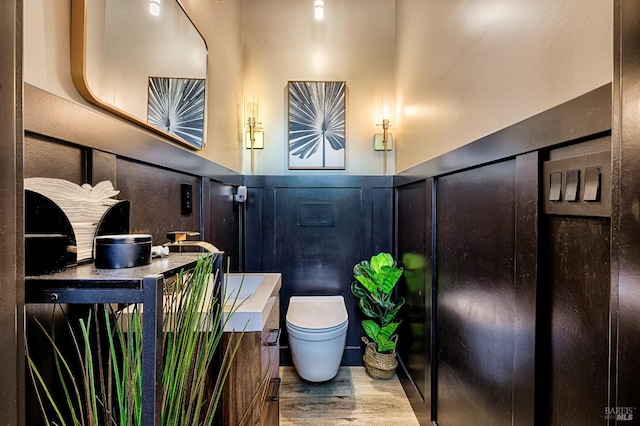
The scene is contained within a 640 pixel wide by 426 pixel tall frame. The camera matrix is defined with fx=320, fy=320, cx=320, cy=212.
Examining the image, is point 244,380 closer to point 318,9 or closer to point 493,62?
point 493,62

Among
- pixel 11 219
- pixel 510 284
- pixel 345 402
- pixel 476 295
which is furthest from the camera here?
pixel 345 402

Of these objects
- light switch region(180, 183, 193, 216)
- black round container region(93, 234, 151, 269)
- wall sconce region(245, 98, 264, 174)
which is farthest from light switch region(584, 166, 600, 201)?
wall sconce region(245, 98, 264, 174)

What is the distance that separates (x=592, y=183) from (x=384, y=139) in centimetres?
216

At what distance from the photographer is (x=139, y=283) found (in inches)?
23.5

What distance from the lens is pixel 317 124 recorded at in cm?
277

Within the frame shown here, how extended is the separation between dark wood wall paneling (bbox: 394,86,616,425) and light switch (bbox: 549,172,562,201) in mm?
44

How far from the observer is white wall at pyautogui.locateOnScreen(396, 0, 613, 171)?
29.3 inches

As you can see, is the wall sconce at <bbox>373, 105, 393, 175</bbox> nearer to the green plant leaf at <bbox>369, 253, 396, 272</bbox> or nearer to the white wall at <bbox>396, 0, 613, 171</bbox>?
the white wall at <bbox>396, 0, 613, 171</bbox>

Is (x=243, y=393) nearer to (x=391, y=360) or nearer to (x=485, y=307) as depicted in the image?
(x=485, y=307)

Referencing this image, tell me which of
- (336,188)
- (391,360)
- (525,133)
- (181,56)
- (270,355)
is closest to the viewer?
(525,133)

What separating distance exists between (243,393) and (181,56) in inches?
57.5

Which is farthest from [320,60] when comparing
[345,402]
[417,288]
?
[345,402]

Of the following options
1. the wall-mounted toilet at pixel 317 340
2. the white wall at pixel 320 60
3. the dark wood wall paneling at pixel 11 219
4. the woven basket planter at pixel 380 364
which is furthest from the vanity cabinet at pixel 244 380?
the white wall at pixel 320 60

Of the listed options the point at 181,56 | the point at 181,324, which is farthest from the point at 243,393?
the point at 181,56
